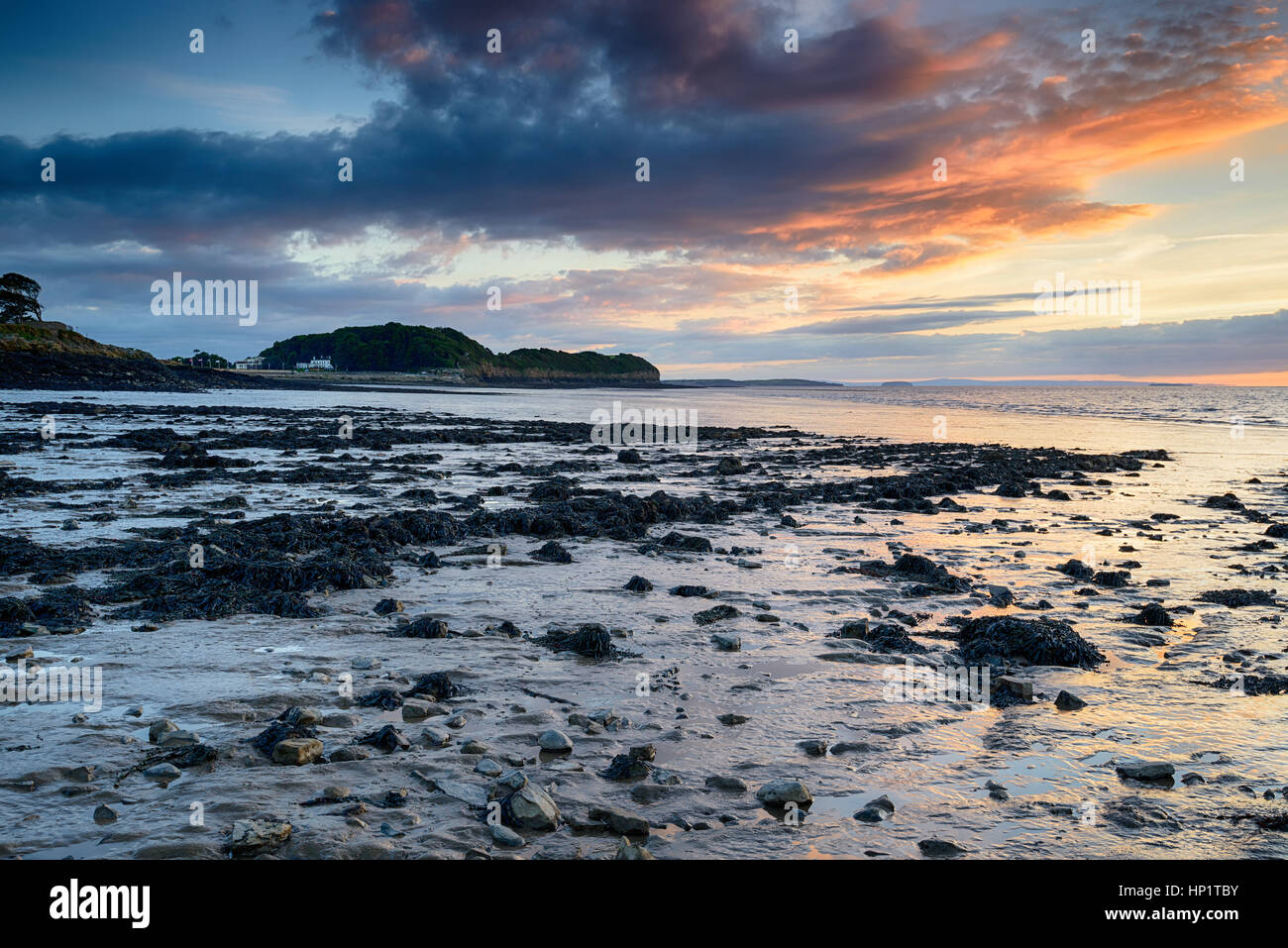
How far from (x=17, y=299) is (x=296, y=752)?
110 meters

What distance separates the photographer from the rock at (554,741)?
5051 mm

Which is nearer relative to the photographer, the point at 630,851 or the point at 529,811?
the point at 630,851

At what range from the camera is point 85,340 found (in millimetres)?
81750

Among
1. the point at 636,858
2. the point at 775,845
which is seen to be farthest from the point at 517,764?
the point at 775,845

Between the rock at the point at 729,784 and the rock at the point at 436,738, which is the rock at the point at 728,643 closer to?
the rock at the point at 729,784

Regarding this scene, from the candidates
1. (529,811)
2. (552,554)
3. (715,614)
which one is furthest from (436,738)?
(552,554)

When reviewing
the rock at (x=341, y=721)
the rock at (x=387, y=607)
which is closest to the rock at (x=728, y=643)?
the rock at (x=341, y=721)

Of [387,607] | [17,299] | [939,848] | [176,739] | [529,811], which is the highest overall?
[17,299]

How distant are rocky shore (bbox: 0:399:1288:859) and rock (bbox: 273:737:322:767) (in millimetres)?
A: 23

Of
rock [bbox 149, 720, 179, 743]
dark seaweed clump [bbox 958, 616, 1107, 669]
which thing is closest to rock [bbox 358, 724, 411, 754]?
rock [bbox 149, 720, 179, 743]

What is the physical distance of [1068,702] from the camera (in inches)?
238

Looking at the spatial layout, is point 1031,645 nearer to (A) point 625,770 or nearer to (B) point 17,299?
(A) point 625,770
